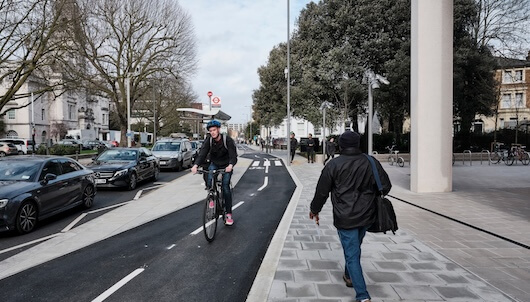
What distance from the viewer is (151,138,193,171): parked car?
61.6 ft

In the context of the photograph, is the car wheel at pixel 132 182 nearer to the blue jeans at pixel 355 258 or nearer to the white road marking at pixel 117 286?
the white road marking at pixel 117 286

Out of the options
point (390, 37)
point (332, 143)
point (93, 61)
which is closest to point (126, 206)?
point (332, 143)

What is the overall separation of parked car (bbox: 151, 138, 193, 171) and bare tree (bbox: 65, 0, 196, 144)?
9209 millimetres

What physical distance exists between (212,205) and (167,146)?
50.6ft

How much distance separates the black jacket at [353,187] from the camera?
335cm

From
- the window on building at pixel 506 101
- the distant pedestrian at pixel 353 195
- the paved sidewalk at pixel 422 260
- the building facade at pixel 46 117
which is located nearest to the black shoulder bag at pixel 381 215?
the distant pedestrian at pixel 353 195

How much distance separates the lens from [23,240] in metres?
6.05

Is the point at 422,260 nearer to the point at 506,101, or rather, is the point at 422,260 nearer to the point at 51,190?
the point at 51,190

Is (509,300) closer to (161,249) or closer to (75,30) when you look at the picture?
(161,249)

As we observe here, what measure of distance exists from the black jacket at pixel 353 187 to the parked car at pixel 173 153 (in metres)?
16.3

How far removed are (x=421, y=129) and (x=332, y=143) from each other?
961cm

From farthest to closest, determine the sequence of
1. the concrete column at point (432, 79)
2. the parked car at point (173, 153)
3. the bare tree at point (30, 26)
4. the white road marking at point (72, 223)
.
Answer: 1. the parked car at point (173, 153)
2. the bare tree at point (30, 26)
3. the concrete column at point (432, 79)
4. the white road marking at point (72, 223)

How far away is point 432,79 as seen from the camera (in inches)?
403

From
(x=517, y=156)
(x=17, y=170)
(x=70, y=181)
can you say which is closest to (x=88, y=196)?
(x=70, y=181)
